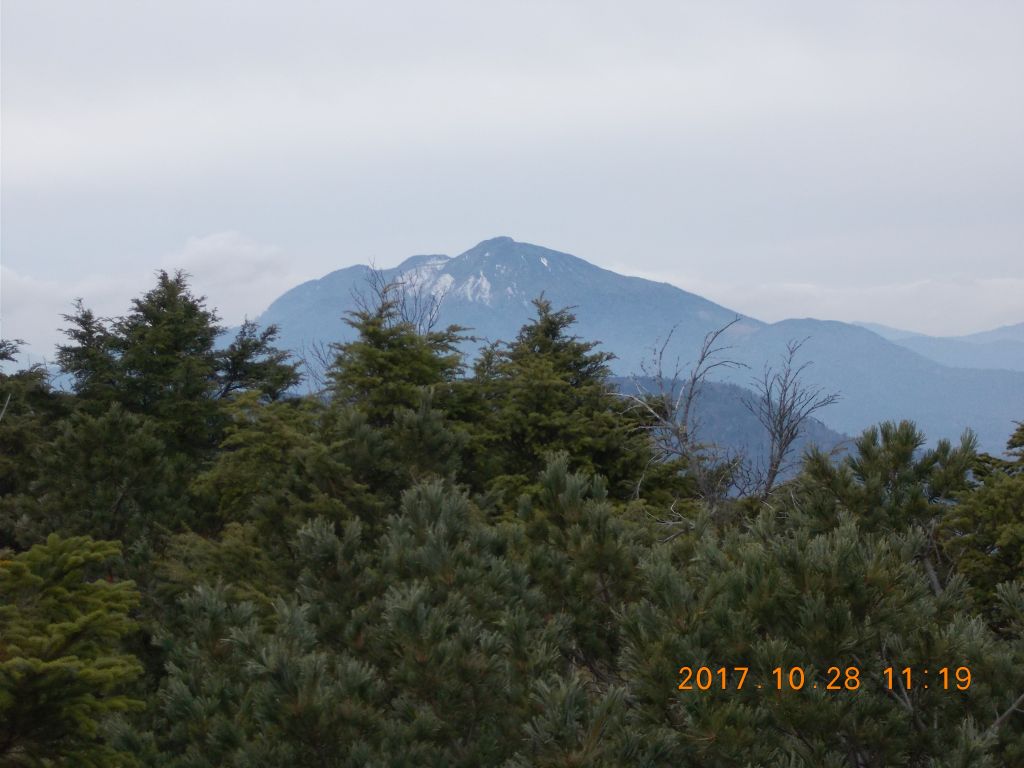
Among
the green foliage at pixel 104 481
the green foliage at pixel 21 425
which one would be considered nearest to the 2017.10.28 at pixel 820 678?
the green foliage at pixel 104 481

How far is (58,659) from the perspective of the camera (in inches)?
144

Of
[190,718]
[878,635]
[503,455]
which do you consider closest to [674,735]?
[878,635]

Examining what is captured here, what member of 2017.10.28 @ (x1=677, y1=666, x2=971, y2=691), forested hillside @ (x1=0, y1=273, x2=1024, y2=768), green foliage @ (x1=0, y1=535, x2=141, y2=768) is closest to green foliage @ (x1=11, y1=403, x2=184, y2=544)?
forested hillside @ (x1=0, y1=273, x2=1024, y2=768)

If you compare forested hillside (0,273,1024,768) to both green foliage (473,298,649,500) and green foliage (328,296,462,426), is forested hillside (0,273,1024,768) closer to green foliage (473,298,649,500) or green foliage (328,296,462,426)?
green foliage (328,296,462,426)

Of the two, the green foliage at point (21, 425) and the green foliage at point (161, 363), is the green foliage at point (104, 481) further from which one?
the green foliage at point (161, 363)

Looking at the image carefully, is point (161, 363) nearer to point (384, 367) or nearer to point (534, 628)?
point (384, 367)

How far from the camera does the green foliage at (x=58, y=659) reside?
3641mm

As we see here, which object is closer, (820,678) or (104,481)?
(820,678)

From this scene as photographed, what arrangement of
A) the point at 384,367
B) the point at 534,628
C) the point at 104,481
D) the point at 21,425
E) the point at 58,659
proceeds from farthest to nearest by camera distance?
1. the point at 21,425
2. the point at 384,367
3. the point at 104,481
4. the point at 534,628
5. the point at 58,659

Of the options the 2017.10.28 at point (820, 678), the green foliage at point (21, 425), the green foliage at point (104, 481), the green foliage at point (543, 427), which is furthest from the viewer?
the green foliage at point (543, 427)

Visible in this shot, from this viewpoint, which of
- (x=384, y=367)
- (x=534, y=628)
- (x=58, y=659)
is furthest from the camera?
(x=384, y=367)

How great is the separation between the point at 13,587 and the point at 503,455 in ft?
48.2

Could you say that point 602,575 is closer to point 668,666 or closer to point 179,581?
point 668,666

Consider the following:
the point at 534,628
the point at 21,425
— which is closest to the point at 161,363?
the point at 21,425
